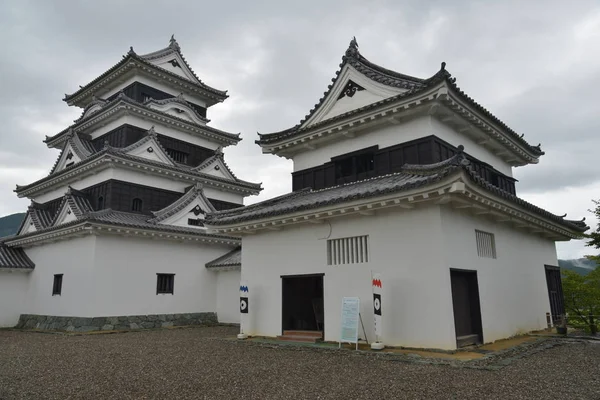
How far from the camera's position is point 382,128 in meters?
13.6

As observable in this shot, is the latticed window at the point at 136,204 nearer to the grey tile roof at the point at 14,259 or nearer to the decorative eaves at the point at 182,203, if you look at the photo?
the decorative eaves at the point at 182,203

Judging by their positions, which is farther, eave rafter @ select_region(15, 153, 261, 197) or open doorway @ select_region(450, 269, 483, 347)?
eave rafter @ select_region(15, 153, 261, 197)

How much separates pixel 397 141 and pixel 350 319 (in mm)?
6029

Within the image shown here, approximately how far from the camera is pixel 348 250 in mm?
11406

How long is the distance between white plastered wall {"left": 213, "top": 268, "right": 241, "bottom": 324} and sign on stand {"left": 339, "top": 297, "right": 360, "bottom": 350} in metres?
10.6

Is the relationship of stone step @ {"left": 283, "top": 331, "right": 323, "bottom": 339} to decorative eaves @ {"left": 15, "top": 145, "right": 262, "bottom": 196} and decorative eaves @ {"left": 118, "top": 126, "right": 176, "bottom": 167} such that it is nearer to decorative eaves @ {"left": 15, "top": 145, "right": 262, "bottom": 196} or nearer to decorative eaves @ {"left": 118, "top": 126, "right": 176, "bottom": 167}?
decorative eaves @ {"left": 15, "top": 145, "right": 262, "bottom": 196}

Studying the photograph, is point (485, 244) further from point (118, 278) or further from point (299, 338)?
point (118, 278)

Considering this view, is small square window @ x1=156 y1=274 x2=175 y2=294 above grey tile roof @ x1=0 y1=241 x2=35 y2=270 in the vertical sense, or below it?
below

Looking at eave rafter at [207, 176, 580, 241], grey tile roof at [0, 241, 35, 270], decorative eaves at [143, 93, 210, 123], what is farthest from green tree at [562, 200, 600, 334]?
grey tile roof at [0, 241, 35, 270]

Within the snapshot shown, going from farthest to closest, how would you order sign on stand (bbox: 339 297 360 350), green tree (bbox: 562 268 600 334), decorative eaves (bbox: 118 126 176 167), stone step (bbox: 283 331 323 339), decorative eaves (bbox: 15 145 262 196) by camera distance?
decorative eaves (bbox: 118 126 176 167), decorative eaves (bbox: 15 145 262 196), green tree (bbox: 562 268 600 334), stone step (bbox: 283 331 323 339), sign on stand (bbox: 339 297 360 350)

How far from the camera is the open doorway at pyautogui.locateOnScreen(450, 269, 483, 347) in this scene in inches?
395

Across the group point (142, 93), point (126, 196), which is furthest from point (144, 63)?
point (126, 196)

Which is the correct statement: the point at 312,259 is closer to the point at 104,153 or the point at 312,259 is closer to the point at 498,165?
the point at 498,165

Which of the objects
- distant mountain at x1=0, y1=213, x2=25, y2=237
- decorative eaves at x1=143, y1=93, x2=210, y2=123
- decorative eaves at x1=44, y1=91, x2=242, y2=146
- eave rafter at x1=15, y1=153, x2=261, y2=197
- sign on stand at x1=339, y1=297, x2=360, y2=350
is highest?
distant mountain at x1=0, y1=213, x2=25, y2=237
